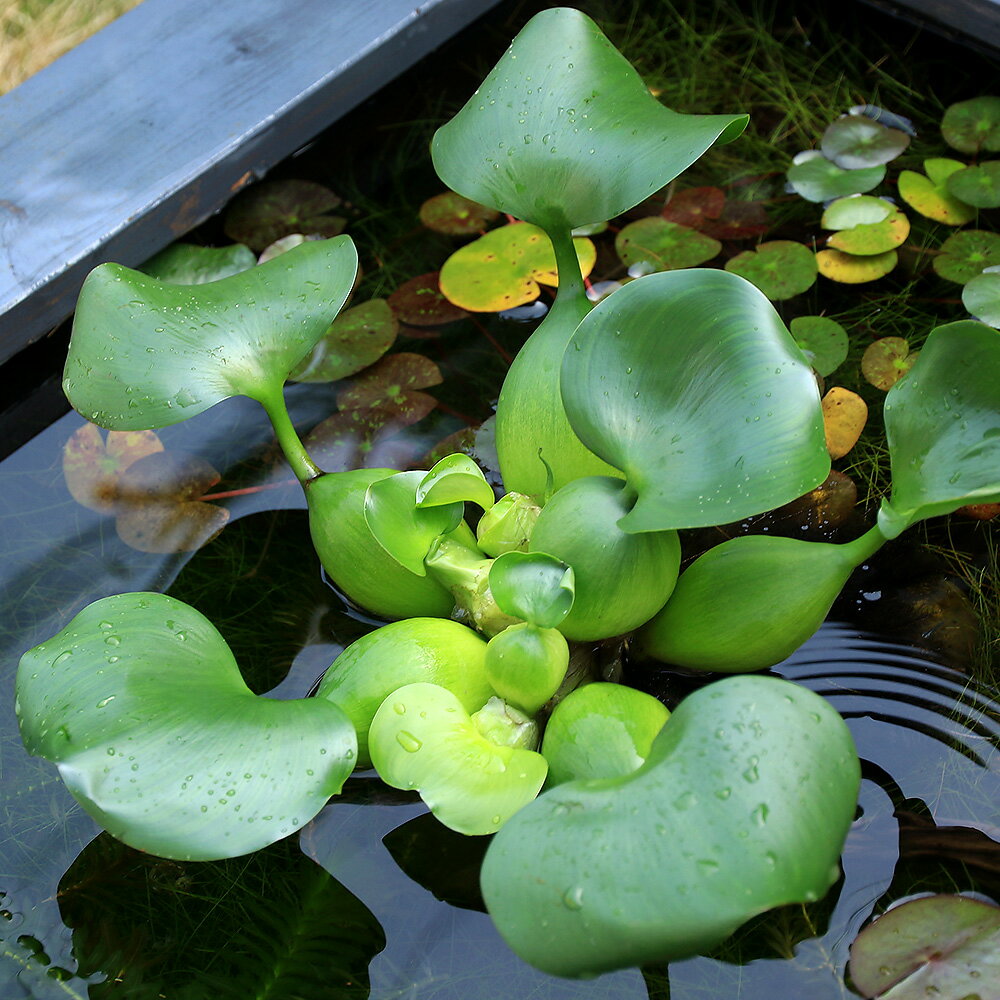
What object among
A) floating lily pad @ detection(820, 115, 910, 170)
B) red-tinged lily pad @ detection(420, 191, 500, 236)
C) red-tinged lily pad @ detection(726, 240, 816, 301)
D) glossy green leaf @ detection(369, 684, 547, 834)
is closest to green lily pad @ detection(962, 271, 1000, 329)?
red-tinged lily pad @ detection(726, 240, 816, 301)

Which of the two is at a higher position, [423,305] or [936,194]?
[423,305]

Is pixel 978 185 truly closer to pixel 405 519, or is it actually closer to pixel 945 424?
pixel 945 424

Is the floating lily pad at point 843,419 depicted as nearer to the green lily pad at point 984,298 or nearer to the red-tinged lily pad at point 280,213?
the green lily pad at point 984,298

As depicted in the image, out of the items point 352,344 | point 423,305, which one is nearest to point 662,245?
point 423,305

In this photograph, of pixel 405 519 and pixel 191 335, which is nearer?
pixel 405 519

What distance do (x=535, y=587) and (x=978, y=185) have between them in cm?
102

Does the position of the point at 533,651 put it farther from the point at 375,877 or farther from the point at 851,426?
the point at 851,426

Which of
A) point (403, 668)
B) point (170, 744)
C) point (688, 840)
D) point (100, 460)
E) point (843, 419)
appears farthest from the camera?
point (100, 460)

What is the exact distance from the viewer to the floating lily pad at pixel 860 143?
5.05 ft

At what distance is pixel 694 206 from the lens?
5.15 ft

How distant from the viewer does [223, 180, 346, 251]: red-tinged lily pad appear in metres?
1.58

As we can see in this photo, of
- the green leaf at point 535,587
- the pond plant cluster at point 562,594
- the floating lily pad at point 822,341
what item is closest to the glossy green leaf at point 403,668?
the pond plant cluster at point 562,594

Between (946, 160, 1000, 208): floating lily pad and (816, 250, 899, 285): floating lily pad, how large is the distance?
0.44 feet

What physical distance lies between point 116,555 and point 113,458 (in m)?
0.15
